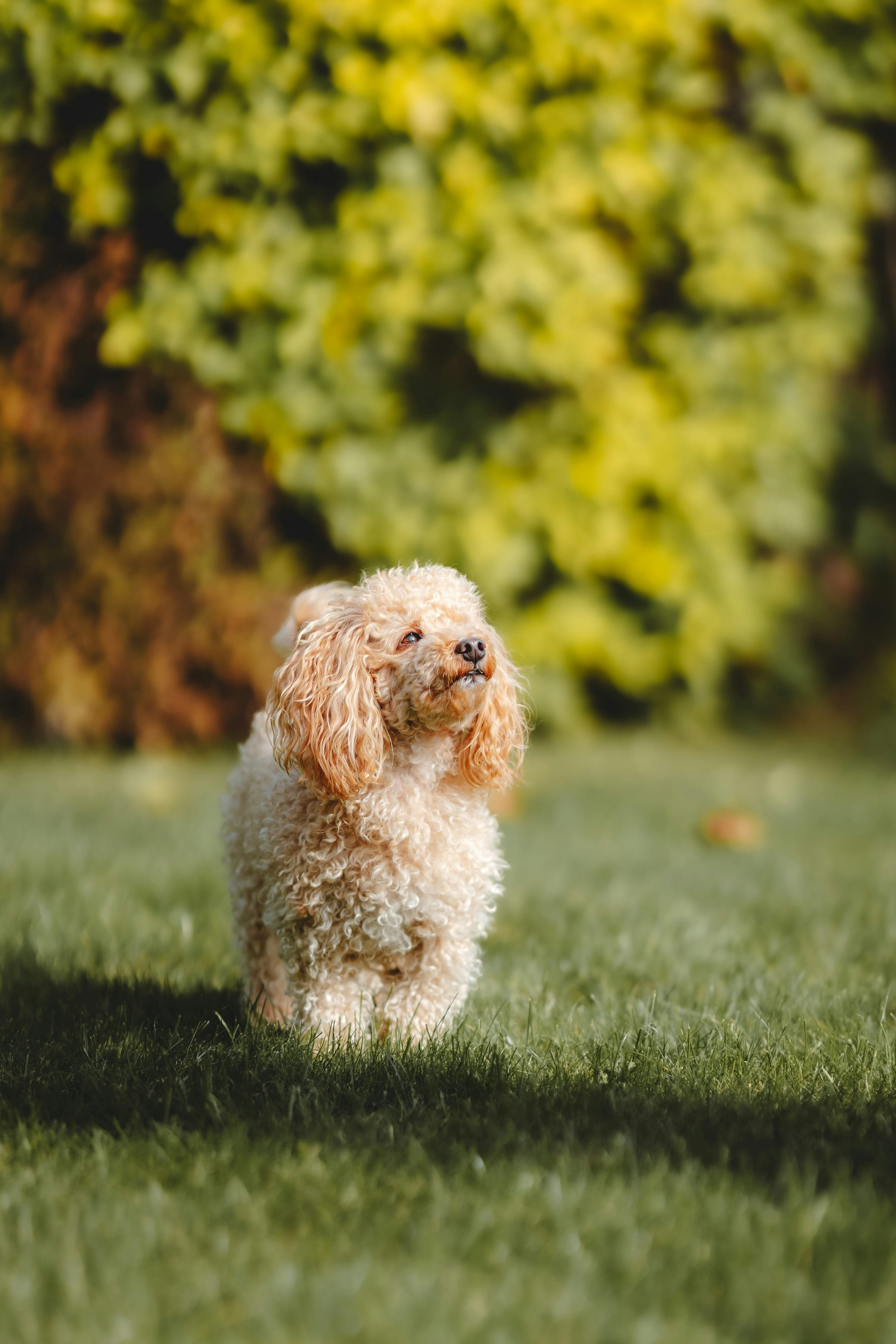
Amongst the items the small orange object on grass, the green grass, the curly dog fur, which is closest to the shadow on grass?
the green grass

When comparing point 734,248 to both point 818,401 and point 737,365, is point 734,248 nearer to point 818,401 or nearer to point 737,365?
point 737,365

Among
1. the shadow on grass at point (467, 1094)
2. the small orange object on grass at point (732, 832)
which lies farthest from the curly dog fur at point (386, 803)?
the small orange object on grass at point (732, 832)

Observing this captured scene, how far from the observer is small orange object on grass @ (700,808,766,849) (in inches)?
182

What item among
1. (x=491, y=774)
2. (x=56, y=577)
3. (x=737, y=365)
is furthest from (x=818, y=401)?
(x=491, y=774)

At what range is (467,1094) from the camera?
7.02ft

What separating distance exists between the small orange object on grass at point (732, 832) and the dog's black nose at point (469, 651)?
260cm

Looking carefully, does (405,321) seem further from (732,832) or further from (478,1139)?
(478,1139)

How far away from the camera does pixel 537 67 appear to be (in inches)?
210

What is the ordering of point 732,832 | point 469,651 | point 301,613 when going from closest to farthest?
point 469,651 → point 301,613 → point 732,832

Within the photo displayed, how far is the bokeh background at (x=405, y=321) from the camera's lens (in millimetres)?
5145

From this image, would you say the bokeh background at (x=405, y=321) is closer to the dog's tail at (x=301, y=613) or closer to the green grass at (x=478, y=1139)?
the green grass at (x=478, y=1139)

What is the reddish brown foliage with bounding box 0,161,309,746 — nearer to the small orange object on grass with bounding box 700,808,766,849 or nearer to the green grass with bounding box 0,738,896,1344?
the small orange object on grass with bounding box 700,808,766,849

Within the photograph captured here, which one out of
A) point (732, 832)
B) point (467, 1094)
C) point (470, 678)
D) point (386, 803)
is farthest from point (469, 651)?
point (732, 832)

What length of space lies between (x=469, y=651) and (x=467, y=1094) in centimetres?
78
